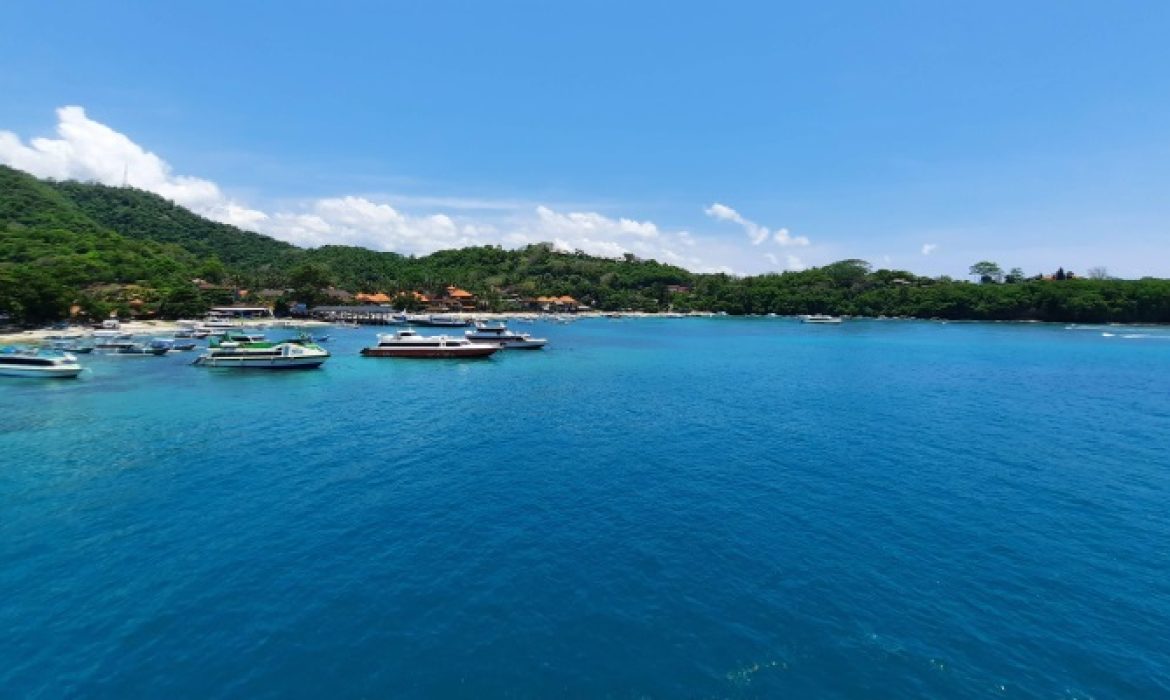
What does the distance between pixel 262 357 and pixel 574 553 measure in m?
54.0

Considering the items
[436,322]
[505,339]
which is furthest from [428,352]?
[436,322]

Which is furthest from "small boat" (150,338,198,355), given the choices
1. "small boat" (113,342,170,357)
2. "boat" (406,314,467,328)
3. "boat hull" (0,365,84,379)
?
"boat" (406,314,467,328)

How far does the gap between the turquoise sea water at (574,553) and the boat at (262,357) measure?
1747 cm

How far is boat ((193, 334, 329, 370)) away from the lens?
60.5m

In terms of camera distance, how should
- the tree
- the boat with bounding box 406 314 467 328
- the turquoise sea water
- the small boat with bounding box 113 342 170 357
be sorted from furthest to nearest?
the boat with bounding box 406 314 467 328 < the tree < the small boat with bounding box 113 342 170 357 < the turquoise sea water

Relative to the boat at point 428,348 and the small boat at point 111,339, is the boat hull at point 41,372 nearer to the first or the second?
the small boat at point 111,339

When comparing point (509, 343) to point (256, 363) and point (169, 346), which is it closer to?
point (256, 363)

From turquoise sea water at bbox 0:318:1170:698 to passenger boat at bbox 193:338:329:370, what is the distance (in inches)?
687

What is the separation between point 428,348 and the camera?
75188 millimetres

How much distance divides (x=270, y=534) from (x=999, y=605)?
24.6 m

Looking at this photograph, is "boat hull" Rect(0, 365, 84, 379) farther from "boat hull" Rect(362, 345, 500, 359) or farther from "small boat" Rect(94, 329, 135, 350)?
"boat hull" Rect(362, 345, 500, 359)

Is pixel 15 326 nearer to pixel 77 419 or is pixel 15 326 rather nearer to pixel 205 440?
pixel 77 419

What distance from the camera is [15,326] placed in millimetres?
80562

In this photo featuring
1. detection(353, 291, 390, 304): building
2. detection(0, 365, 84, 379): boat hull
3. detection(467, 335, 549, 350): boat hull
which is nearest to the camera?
detection(0, 365, 84, 379): boat hull
